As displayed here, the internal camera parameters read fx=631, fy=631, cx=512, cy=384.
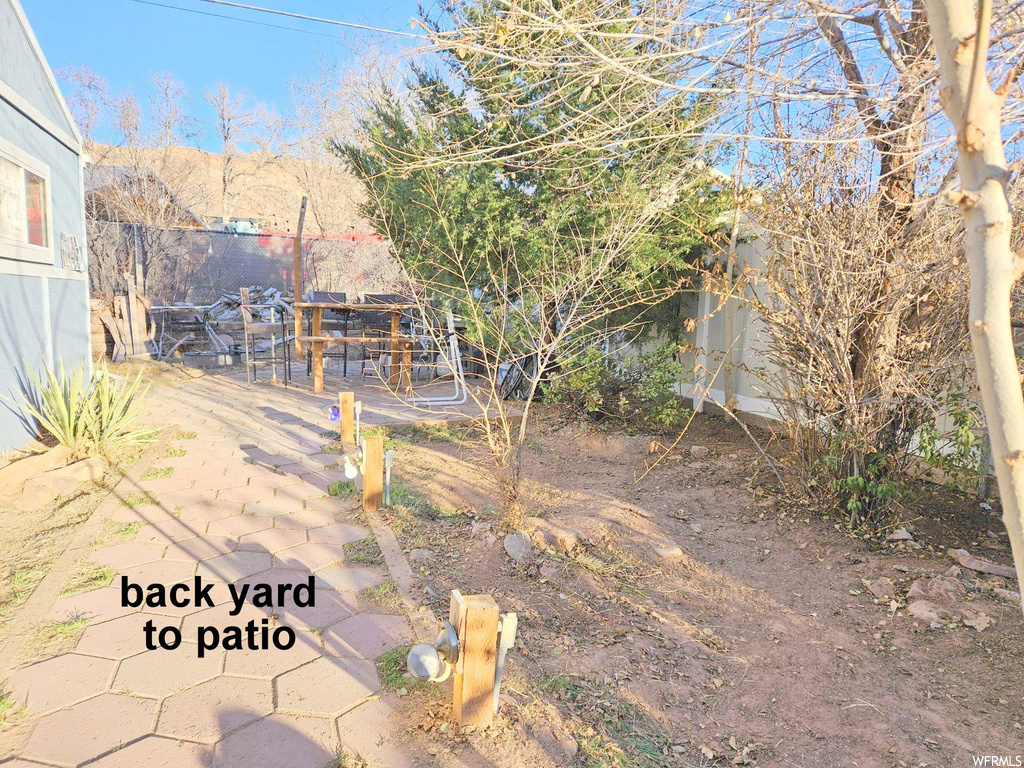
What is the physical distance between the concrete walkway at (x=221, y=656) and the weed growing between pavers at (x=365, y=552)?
39 millimetres

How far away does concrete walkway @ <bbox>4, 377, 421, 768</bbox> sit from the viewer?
6.00 feet

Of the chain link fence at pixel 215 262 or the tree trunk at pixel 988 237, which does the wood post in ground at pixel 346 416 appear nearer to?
the tree trunk at pixel 988 237

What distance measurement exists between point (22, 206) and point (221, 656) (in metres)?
4.58

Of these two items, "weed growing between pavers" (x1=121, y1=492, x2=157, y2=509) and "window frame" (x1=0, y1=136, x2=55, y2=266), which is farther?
"window frame" (x1=0, y1=136, x2=55, y2=266)

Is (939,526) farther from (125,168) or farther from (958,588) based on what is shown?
(125,168)

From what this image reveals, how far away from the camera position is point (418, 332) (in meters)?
9.08

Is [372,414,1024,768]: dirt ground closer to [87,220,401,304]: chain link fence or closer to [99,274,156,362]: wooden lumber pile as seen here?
[99,274,156,362]: wooden lumber pile

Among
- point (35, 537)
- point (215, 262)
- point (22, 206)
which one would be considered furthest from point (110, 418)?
point (215, 262)

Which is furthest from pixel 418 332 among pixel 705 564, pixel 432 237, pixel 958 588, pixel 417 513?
pixel 958 588

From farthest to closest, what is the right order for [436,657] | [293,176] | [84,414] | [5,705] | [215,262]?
[293,176] < [215,262] < [84,414] < [5,705] < [436,657]

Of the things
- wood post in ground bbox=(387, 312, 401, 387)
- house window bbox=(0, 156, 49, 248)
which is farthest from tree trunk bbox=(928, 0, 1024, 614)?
wood post in ground bbox=(387, 312, 401, 387)

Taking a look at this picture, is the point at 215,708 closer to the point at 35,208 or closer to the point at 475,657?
the point at 475,657

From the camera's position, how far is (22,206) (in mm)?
5000

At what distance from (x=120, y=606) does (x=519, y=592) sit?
168 centimetres
